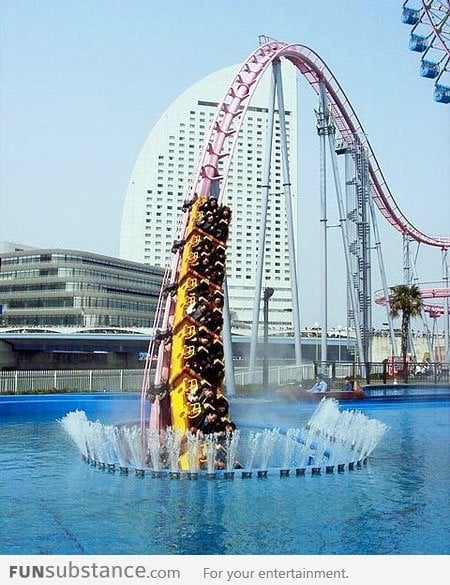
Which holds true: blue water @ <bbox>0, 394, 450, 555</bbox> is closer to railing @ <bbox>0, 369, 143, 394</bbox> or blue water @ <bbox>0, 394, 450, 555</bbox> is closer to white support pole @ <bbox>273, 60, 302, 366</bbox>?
railing @ <bbox>0, 369, 143, 394</bbox>

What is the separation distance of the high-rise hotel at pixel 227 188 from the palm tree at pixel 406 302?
2.81m

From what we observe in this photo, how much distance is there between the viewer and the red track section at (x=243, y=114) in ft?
28.3

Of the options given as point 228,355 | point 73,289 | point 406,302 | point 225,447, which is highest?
point 73,289

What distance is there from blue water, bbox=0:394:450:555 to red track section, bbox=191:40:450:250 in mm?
3273

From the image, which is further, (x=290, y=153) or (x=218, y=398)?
(x=290, y=153)

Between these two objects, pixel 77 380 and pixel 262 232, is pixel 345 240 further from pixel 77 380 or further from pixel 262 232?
pixel 77 380

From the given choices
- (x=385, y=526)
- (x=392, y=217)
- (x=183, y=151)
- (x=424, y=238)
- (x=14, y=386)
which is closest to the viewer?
(x=385, y=526)

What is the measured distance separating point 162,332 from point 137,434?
1.04 m

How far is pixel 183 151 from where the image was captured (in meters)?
14.5

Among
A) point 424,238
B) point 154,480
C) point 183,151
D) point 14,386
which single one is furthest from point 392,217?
point 154,480

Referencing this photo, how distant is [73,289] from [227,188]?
162 inches

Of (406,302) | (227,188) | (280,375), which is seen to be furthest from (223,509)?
(406,302)

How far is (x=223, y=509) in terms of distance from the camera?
574 centimetres

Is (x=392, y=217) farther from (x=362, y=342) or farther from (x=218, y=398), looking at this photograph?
(x=218, y=398)
